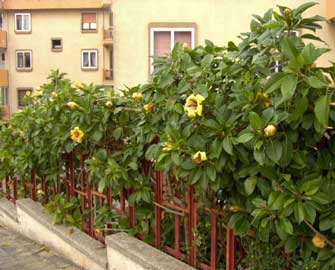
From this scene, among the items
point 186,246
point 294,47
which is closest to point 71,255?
point 186,246

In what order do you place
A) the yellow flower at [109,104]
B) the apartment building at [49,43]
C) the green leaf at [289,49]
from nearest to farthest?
the green leaf at [289,49] → the yellow flower at [109,104] → the apartment building at [49,43]

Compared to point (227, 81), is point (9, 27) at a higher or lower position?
higher

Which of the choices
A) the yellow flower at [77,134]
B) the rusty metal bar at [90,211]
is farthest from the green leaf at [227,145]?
the rusty metal bar at [90,211]

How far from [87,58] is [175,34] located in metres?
20.8

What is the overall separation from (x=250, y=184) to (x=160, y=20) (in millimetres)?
10321

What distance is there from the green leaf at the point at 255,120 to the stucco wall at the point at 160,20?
383 inches

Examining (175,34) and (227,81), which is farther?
(175,34)

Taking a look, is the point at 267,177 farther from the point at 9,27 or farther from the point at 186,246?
the point at 9,27

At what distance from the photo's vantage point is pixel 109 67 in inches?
1259

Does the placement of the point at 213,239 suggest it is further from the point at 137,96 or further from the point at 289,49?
the point at 289,49

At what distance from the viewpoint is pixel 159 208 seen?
326 cm

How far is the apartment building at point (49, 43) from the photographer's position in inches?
1245

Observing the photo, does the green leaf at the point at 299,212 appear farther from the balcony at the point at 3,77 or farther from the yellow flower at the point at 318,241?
the balcony at the point at 3,77

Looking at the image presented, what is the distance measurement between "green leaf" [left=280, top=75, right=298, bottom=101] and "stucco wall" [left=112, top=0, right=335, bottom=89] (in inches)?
388
